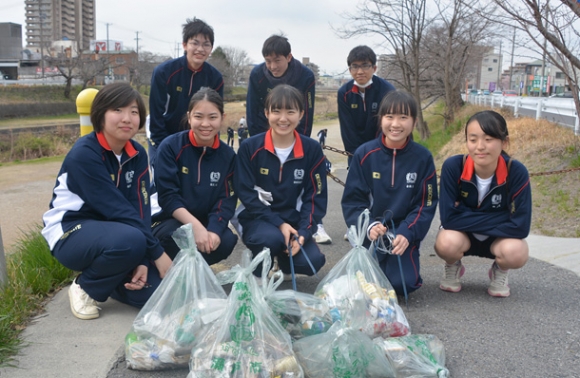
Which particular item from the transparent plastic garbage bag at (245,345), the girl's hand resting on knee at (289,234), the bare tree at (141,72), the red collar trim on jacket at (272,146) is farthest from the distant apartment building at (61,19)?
the transparent plastic garbage bag at (245,345)

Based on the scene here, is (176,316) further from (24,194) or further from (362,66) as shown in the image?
(24,194)

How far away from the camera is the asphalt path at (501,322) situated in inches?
105

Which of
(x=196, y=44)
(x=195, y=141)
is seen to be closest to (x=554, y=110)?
(x=196, y=44)

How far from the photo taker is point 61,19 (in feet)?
374

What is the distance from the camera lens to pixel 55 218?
3.08 metres

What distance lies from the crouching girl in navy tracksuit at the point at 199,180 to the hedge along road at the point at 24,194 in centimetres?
207

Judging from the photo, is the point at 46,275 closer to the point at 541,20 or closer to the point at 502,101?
the point at 541,20

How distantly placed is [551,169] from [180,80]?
5278 mm

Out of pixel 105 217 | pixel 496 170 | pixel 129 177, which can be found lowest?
pixel 105 217

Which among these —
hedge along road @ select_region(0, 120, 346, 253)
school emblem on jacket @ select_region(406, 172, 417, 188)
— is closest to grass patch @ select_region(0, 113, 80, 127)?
hedge along road @ select_region(0, 120, 346, 253)

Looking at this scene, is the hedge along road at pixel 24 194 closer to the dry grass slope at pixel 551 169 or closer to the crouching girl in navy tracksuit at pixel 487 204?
the crouching girl in navy tracksuit at pixel 487 204

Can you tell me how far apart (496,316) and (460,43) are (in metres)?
12.5

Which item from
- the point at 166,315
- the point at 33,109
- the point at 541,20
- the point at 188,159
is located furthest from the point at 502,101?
the point at 33,109

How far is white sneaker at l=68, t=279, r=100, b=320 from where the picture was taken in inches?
125
